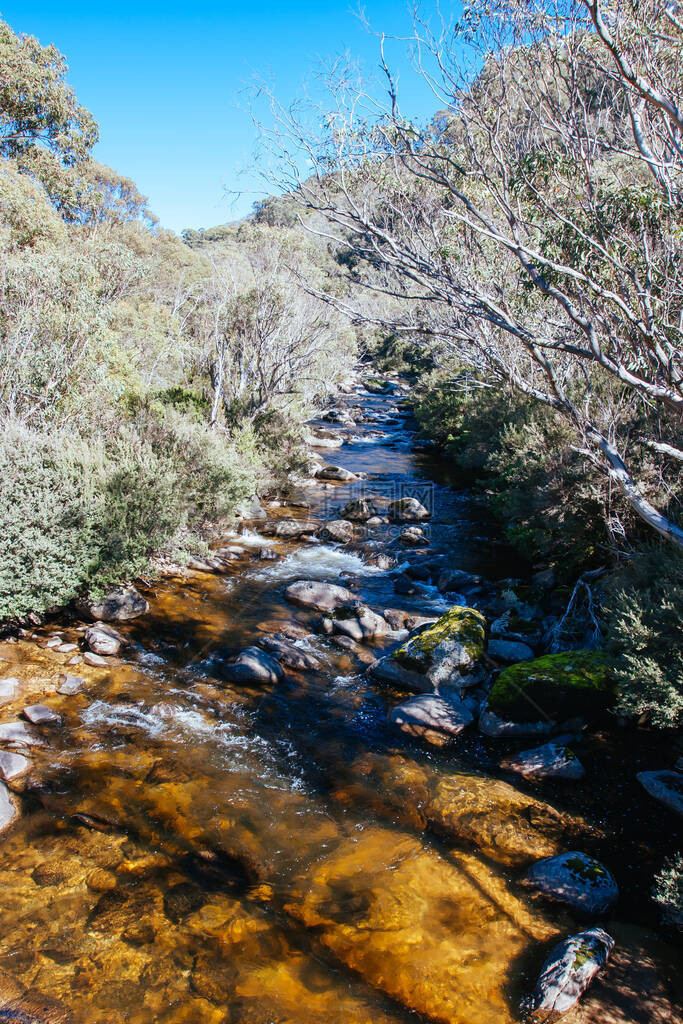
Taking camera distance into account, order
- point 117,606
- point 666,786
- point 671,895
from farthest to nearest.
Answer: point 117,606
point 666,786
point 671,895

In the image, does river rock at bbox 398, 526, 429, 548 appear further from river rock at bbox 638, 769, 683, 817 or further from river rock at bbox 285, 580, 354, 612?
river rock at bbox 638, 769, 683, 817

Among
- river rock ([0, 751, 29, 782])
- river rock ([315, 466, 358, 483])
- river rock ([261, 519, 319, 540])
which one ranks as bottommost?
river rock ([0, 751, 29, 782])

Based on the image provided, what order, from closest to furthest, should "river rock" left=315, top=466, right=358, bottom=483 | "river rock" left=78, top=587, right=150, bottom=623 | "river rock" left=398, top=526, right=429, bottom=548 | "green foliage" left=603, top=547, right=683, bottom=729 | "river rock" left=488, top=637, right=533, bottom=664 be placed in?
1. "green foliage" left=603, top=547, right=683, bottom=729
2. "river rock" left=488, top=637, right=533, bottom=664
3. "river rock" left=78, top=587, right=150, bottom=623
4. "river rock" left=398, top=526, right=429, bottom=548
5. "river rock" left=315, top=466, right=358, bottom=483

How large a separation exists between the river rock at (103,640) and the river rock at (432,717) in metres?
4.53

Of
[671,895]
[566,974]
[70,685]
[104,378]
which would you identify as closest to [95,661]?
[70,685]

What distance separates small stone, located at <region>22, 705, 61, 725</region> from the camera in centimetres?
715

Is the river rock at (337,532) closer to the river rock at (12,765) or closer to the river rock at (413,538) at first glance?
the river rock at (413,538)

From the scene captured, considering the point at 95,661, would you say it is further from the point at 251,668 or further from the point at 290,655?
the point at 290,655

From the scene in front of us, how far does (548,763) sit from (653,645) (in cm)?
199

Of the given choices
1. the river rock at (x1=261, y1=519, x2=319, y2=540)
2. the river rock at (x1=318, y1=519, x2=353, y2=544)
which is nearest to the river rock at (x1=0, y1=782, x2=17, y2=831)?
the river rock at (x1=261, y1=519, x2=319, y2=540)

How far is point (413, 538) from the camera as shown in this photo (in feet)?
52.0

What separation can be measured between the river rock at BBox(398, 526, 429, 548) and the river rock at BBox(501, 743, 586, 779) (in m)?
8.54

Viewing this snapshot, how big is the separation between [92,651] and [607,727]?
7.74 metres

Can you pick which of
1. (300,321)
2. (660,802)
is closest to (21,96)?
(300,321)
